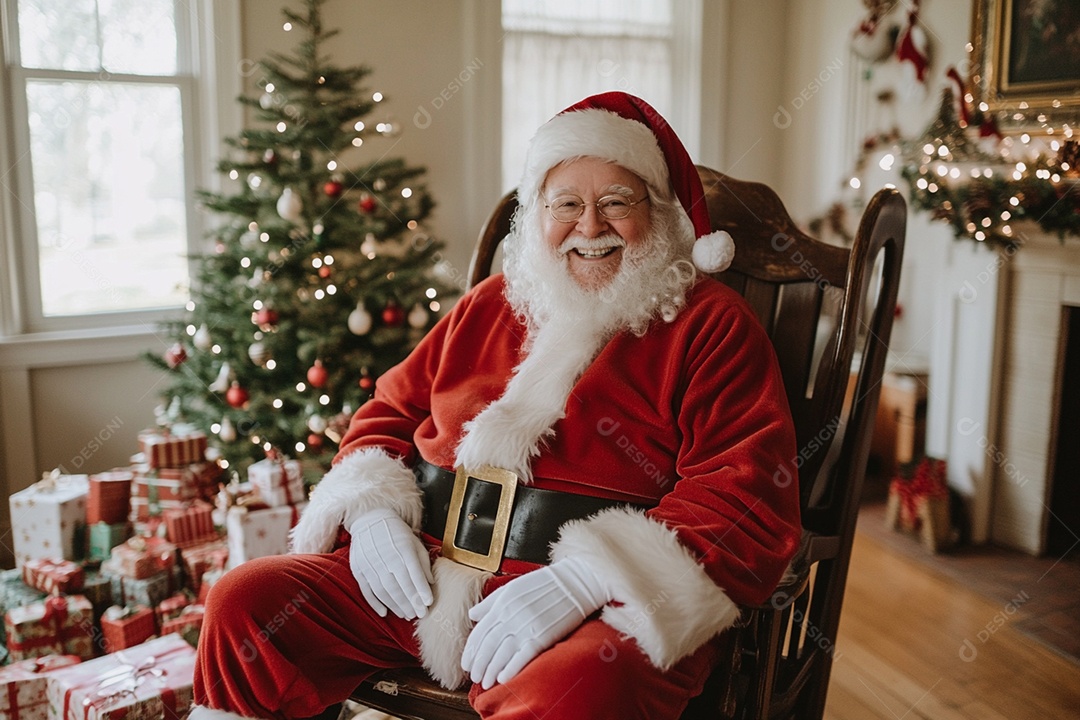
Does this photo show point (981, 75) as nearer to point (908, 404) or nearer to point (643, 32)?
point (908, 404)

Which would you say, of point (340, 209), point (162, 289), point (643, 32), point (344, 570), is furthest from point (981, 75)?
point (162, 289)

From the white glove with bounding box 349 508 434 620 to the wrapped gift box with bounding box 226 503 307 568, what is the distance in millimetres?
918

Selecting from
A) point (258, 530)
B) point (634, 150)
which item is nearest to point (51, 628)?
point (258, 530)

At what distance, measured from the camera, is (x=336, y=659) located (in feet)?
4.99

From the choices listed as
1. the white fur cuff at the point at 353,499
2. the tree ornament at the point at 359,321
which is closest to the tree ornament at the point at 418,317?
the tree ornament at the point at 359,321

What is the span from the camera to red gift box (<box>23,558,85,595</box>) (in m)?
2.39

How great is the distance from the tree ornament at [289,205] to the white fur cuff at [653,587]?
197cm

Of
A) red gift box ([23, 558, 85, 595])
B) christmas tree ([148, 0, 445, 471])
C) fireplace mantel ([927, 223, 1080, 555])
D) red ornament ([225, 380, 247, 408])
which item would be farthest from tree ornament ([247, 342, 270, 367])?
fireplace mantel ([927, 223, 1080, 555])

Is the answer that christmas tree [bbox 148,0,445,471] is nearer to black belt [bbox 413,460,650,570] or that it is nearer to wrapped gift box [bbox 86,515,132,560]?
wrapped gift box [bbox 86,515,132,560]

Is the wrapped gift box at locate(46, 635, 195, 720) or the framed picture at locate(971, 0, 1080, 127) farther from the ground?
the framed picture at locate(971, 0, 1080, 127)

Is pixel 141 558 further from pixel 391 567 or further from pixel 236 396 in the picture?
pixel 391 567

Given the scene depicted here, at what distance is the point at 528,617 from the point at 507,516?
0.86ft

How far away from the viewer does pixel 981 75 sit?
Answer: 3.45 m

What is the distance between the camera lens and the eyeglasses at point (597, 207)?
1739mm
